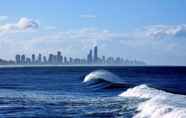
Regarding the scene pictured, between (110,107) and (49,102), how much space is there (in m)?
7.01

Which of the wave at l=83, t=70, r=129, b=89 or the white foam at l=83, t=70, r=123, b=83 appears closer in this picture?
the wave at l=83, t=70, r=129, b=89

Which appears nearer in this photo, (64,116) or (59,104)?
(64,116)

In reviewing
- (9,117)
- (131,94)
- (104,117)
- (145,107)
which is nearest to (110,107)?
(145,107)

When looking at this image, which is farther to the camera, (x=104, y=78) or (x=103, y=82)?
(x=104, y=78)

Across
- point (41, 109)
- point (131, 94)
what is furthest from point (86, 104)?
point (131, 94)

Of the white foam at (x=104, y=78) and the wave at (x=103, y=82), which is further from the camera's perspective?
the white foam at (x=104, y=78)

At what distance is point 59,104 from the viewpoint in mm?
38719

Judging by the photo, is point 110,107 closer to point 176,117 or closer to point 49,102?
point 49,102

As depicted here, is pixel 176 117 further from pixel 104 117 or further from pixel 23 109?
pixel 23 109

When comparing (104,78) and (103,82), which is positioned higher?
(103,82)

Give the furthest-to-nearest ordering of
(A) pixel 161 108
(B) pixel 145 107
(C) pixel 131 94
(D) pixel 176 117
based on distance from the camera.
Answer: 1. (C) pixel 131 94
2. (B) pixel 145 107
3. (A) pixel 161 108
4. (D) pixel 176 117

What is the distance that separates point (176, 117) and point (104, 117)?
5.05 meters

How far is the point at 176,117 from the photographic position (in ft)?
87.3

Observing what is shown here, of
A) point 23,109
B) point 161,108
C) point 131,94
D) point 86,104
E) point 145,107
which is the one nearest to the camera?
point 161,108
